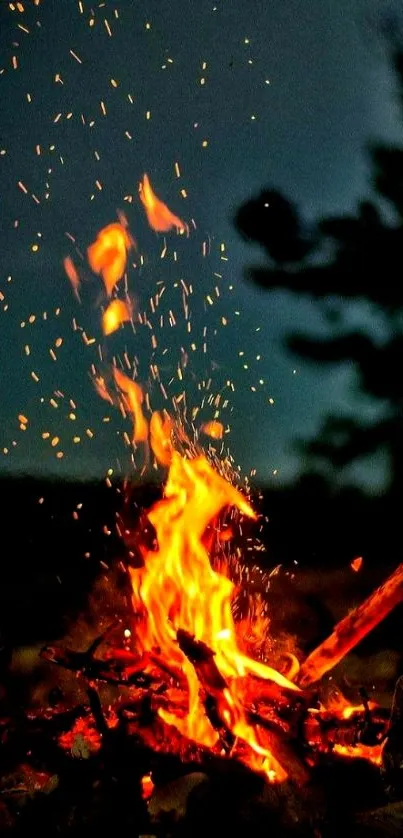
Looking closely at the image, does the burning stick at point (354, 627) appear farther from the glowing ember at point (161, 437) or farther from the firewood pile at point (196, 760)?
the glowing ember at point (161, 437)

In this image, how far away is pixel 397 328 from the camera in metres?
5.55

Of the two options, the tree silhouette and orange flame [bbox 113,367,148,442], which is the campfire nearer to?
orange flame [bbox 113,367,148,442]

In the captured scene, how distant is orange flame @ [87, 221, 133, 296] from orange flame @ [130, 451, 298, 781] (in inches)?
58.4

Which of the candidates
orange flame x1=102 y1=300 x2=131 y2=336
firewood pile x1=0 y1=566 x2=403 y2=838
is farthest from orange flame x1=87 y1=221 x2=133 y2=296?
firewood pile x1=0 y1=566 x2=403 y2=838

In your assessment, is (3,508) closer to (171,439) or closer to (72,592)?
(72,592)

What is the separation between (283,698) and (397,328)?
3.19m

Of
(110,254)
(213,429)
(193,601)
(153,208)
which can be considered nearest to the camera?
(193,601)

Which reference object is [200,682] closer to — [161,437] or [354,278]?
[161,437]

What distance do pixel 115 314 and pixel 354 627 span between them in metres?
3.14

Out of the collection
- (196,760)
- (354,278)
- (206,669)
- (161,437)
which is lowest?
(196,760)

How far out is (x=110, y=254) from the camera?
211 inches

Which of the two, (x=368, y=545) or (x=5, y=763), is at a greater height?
(x=368, y=545)

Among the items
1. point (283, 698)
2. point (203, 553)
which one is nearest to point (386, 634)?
point (203, 553)

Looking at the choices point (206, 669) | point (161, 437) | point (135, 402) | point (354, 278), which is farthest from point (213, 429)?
point (206, 669)
